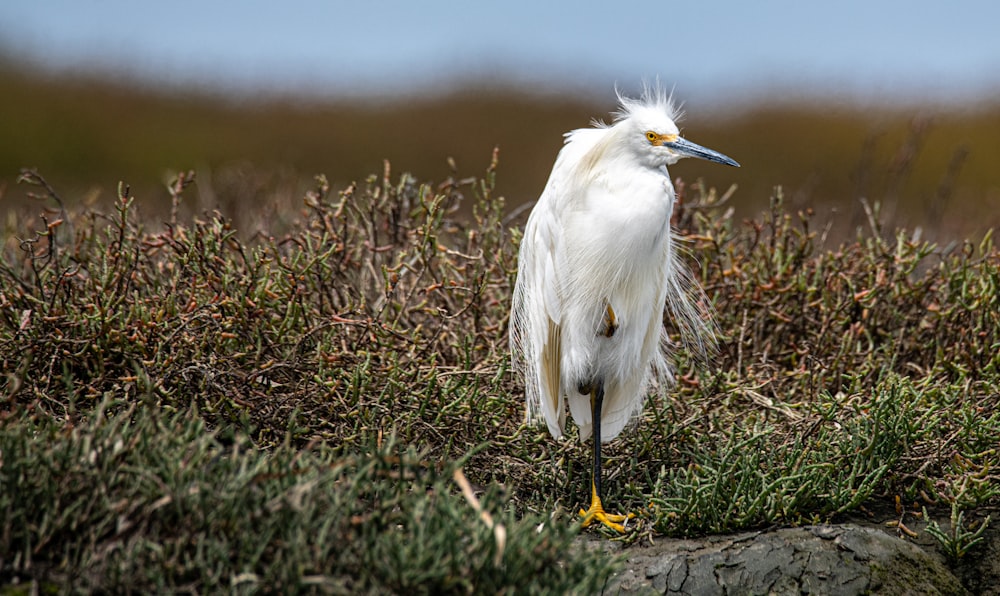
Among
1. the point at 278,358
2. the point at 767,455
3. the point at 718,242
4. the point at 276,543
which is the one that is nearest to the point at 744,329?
the point at 718,242

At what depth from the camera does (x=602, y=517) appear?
2.65 m

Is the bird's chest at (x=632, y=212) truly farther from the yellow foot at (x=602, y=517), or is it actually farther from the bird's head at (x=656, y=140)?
the yellow foot at (x=602, y=517)

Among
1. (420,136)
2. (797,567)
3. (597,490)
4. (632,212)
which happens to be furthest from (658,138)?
(420,136)

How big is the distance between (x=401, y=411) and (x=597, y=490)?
2.14 ft

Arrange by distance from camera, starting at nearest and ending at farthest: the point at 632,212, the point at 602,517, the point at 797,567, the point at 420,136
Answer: the point at 797,567
the point at 632,212
the point at 602,517
the point at 420,136

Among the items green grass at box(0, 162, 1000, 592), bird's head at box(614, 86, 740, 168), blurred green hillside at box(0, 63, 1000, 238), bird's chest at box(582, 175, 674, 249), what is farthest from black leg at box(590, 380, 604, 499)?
blurred green hillside at box(0, 63, 1000, 238)

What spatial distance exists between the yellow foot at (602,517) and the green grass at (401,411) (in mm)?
60

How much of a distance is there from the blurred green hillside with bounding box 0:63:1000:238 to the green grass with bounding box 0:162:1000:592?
6757 millimetres

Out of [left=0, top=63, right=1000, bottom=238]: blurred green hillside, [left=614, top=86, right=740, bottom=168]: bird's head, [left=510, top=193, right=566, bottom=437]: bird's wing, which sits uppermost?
[left=614, top=86, right=740, bottom=168]: bird's head

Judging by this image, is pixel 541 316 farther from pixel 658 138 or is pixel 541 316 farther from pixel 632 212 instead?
pixel 658 138

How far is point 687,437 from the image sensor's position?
2977 millimetres

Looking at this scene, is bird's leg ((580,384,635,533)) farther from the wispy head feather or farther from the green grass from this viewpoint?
the wispy head feather

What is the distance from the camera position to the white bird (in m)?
2.55

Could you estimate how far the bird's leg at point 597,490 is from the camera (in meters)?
2.65
